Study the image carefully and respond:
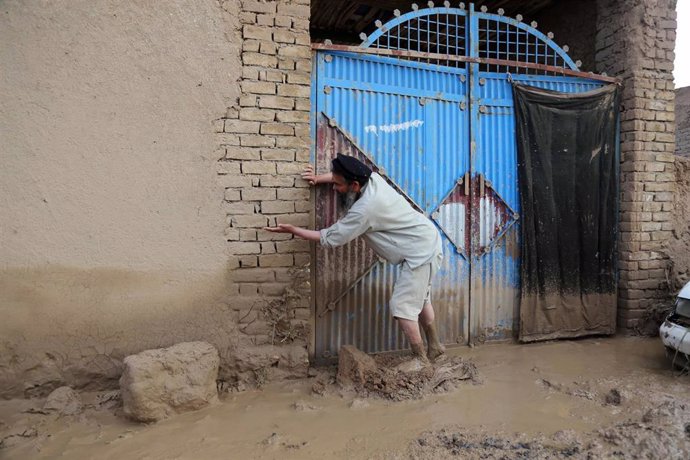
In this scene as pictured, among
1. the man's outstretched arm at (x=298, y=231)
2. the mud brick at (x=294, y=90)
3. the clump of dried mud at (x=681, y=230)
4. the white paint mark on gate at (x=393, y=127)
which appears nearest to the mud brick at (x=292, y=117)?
the mud brick at (x=294, y=90)

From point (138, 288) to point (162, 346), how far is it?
43cm

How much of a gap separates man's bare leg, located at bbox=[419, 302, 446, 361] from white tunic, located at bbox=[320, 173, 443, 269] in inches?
17.3

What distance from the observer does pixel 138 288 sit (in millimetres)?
3324

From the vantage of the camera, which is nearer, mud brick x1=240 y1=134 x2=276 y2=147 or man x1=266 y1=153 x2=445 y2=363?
man x1=266 y1=153 x2=445 y2=363

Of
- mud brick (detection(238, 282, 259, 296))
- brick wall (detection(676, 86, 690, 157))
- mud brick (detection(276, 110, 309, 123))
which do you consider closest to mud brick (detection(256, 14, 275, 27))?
mud brick (detection(276, 110, 309, 123))

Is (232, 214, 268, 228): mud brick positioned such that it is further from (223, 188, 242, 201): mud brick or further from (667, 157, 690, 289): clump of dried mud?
(667, 157, 690, 289): clump of dried mud

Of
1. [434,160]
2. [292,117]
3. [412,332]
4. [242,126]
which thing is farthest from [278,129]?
[412,332]

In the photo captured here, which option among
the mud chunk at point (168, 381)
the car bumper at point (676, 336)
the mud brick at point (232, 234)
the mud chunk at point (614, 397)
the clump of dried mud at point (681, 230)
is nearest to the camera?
the mud chunk at point (168, 381)

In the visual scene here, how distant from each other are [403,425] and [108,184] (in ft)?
8.02

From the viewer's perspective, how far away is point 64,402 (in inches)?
122

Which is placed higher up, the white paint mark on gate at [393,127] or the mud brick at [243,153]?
the white paint mark on gate at [393,127]

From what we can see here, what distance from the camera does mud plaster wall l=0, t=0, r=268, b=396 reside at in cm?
313

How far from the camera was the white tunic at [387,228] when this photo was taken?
3348 millimetres

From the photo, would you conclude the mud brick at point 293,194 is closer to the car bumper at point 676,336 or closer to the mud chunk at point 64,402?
the mud chunk at point 64,402
